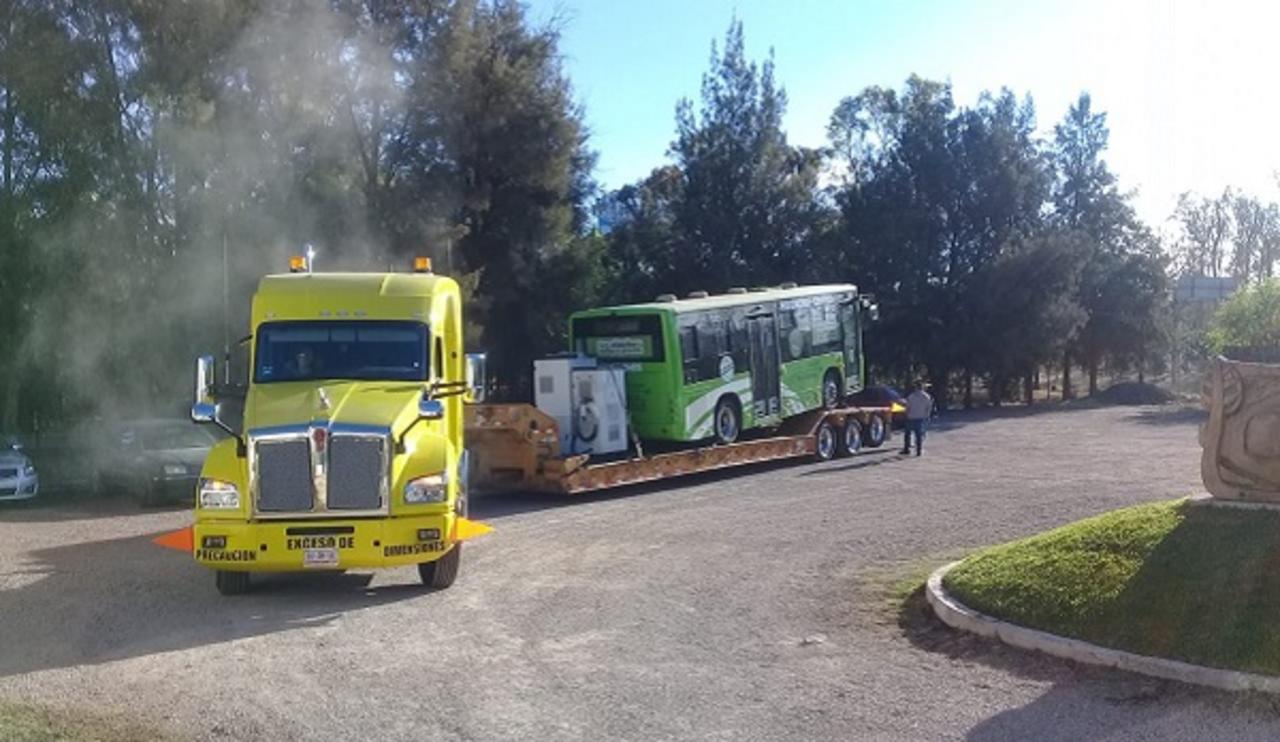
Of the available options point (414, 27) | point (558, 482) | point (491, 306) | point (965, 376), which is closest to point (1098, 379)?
point (965, 376)

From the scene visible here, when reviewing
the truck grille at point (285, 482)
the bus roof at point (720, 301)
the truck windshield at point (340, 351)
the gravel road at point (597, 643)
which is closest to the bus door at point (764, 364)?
the bus roof at point (720, 301)

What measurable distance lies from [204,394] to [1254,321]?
29285 mm

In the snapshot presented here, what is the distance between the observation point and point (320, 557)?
12.0 metres

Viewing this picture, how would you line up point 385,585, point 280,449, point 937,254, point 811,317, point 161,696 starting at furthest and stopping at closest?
point 937,254, point 811,317, point 385,585, point 280,449, point 161,696

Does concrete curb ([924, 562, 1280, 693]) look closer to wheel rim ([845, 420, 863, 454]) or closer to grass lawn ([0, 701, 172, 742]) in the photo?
grass lawn ([0, 701, 172, 742])

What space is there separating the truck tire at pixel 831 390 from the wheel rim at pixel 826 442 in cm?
72

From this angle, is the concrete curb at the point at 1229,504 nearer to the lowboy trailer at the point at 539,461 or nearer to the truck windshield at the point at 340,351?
the truck windshield at the point at 340,351

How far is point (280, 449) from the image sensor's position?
12.1 meters

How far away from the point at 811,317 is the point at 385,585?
51.6 ft

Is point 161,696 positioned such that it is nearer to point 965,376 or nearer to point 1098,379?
point 965,376

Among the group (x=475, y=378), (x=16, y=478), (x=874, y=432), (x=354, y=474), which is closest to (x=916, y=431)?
(x=874, y=432)

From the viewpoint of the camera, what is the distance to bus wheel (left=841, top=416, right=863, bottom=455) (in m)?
28.1

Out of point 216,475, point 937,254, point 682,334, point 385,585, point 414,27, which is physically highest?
point 414,27

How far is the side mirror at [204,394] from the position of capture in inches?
496
